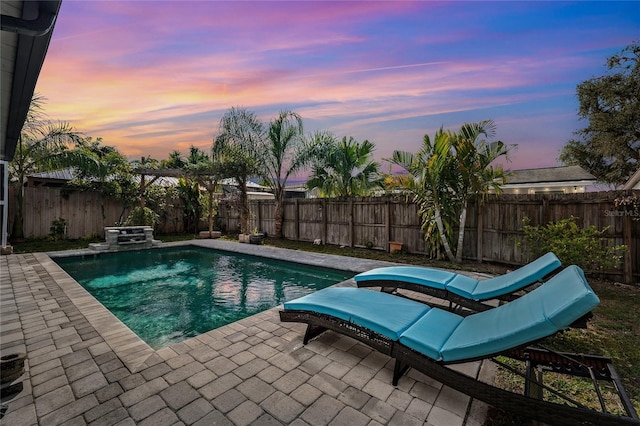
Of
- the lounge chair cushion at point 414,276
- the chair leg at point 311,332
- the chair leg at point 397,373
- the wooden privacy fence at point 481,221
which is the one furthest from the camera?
the wooden privacy fence at point 481,221

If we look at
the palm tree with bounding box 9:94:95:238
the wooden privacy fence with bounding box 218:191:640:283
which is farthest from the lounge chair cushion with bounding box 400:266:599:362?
the palm tree with bounding box 9:94:95:238

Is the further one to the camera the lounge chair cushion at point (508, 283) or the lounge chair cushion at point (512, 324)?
the lounge chair cushion at point (508, 283)

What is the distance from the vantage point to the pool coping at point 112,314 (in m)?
3.12

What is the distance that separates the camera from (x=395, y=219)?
32.2 feet

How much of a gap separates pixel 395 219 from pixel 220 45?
23.8ft

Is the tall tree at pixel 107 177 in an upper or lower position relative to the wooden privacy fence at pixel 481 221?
upper

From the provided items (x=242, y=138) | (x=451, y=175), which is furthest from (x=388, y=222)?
(x=242, y=138)

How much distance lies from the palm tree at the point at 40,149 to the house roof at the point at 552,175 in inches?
930

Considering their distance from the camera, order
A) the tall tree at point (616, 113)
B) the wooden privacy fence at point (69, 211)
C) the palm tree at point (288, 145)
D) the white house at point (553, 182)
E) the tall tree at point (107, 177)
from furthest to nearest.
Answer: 1. the white house at point (553, 182)
2. the tall tree at point (616, 113)
3. the palm tree at point (288, 145)
4. the tall tree at point (107, 177)
5. the wooden privacy fence at point (69, 211)

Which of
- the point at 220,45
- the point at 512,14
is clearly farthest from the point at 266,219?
the point at 512,14

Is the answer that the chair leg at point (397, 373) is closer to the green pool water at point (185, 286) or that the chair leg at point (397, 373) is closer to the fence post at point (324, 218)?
the green pool water at point (185, 286)

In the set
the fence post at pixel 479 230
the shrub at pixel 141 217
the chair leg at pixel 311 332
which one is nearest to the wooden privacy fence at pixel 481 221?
the fence post at pixel 479 230

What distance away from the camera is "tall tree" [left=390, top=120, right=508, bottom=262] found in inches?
296

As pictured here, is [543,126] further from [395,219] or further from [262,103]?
[262,103]
